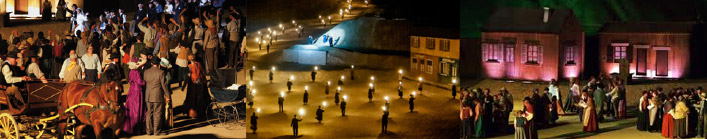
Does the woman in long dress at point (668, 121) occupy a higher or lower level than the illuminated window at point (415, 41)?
lower

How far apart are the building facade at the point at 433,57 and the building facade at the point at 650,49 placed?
10482 millimetres

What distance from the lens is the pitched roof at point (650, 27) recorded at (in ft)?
56.9

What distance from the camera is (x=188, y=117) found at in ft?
39.1

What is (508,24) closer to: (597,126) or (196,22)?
(597,126)

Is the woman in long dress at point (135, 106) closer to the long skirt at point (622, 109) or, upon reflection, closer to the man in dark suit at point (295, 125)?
the man in dark suit at point (295, 125)

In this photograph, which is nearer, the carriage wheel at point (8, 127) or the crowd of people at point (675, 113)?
the carriage wheel at point (8, 127)

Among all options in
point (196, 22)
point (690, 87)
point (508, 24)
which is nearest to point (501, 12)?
point (508, 24)

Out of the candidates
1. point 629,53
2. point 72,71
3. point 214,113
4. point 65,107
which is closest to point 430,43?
point 65,107

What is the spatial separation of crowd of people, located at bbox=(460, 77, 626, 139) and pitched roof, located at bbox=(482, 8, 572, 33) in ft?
3.00

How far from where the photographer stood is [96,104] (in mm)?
10102

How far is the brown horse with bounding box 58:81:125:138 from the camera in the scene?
10.0m

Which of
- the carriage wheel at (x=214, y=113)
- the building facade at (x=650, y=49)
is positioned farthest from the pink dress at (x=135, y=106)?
the building facade at (x=650, y=49)

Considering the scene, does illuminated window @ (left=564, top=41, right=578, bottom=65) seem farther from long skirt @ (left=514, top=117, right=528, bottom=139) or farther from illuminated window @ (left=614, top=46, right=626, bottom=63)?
long skirt @ (left=514, top=117, right=528, bottom=139)

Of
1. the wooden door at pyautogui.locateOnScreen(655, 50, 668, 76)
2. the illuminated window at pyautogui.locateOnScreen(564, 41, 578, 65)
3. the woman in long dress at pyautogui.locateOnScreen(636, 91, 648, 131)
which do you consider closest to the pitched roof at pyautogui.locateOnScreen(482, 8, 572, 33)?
the illuminated window at pyautogui.locateOnScreen(564, 41, 578, 65)
